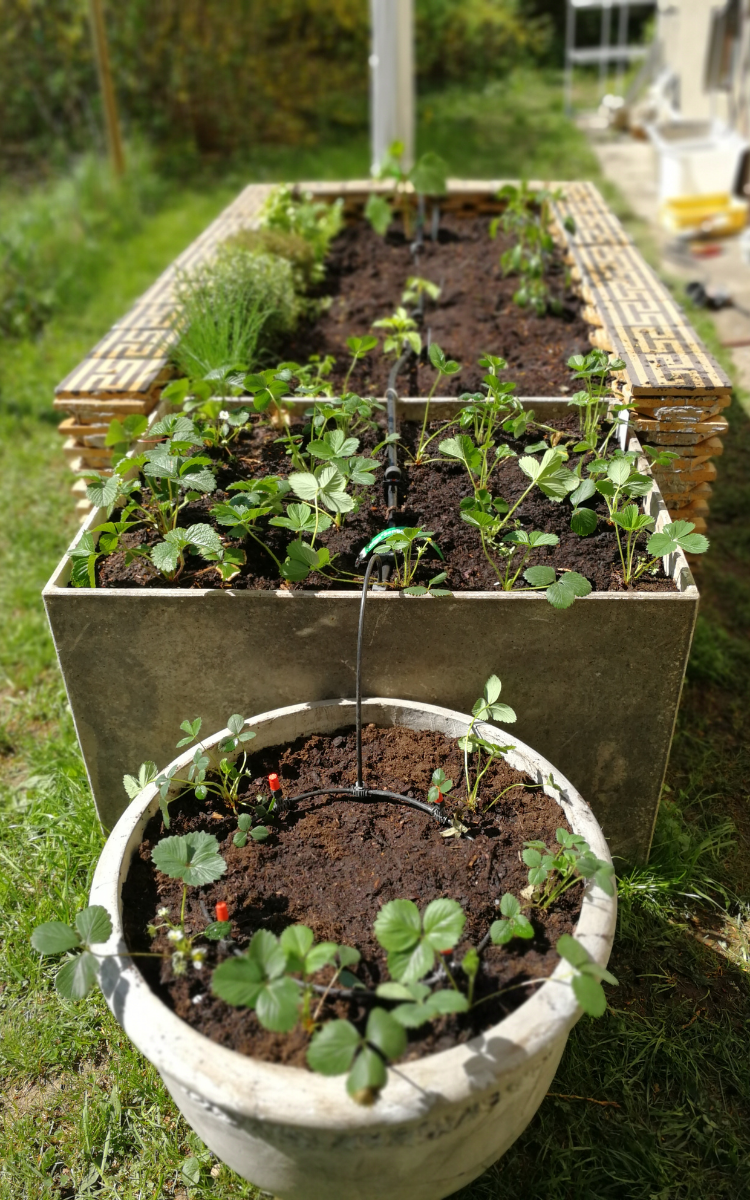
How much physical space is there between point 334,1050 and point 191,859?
46 centimetres

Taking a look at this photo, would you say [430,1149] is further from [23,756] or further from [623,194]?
[623,194]

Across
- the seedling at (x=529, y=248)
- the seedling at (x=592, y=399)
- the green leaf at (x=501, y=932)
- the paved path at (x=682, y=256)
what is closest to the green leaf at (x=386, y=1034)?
the green leaf at (x=501, y=932)

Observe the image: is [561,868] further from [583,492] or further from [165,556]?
[165,556]

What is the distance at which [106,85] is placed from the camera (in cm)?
693

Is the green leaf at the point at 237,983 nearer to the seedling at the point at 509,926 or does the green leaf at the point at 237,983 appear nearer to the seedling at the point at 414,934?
the seedling at the point at 414,934

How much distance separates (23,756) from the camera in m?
2.85

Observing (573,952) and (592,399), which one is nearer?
(573,952)

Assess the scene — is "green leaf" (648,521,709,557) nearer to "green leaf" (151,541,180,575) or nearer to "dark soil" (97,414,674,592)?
"dark soil" (97,414,674,592)

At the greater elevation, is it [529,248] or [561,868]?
[529,248]

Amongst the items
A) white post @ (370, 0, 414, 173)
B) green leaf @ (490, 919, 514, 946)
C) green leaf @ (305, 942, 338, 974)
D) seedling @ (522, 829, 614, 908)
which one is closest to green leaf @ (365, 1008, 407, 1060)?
green leaf @ (305, 942, 338, 974)

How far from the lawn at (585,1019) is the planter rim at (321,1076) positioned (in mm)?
547

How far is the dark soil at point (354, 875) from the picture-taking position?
1499mm

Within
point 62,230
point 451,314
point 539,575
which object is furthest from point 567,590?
point 62,230

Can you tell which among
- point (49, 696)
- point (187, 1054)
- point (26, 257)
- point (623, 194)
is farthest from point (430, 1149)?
point (623, 194)
